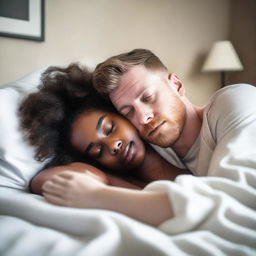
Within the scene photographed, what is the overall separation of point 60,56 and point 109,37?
436mm

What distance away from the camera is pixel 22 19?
72.2 inches

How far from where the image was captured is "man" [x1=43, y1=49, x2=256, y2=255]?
0.54 m

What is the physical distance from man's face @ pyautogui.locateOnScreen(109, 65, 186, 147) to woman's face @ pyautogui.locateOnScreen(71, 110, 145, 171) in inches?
2.2

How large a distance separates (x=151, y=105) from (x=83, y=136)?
0.30 m

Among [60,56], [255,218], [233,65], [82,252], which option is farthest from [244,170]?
[233,65]

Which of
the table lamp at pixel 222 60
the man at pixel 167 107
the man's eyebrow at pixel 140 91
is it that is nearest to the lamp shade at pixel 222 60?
the table lamp at pixel 222 60

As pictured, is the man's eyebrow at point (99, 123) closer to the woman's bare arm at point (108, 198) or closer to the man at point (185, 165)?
the man at point (185, 165)

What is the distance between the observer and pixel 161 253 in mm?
485

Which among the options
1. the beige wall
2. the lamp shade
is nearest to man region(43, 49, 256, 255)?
the beige wall

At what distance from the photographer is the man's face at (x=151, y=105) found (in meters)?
1.10

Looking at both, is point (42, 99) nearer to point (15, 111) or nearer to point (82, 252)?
point (15, 111)

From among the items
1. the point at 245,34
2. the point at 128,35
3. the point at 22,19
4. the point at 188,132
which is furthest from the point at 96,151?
the point at 245,34

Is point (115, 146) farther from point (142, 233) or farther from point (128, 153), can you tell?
point (142, 233)

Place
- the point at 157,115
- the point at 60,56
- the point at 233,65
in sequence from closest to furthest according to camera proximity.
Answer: the point at 157,115 → the point at 60,56 → the point at 233,65
